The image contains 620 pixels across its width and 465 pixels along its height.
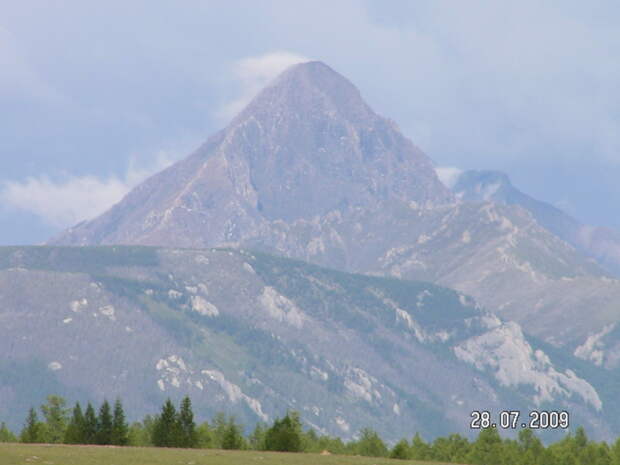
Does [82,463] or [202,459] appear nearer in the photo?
[82,463]

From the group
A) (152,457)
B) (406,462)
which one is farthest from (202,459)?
(406,462)

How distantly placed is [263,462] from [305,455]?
15.9m

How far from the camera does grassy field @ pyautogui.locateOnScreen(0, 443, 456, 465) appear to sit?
510 ft

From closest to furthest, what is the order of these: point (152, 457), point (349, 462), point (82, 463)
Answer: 1. point (82, 463)
2. point (152, 457)
3. point (349, 462)

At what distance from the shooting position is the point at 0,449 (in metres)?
160

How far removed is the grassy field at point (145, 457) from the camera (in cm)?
15550

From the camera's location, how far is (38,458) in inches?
6097

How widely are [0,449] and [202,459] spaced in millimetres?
25441

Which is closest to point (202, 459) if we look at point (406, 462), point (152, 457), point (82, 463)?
point (152, 457)

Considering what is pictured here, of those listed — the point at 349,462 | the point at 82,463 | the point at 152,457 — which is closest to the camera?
the point at 82,463

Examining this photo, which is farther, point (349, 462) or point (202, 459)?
point (349, 462)

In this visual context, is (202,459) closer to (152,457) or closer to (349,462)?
(152,457)

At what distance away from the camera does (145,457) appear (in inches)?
6486

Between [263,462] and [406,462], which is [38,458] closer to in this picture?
[263,462]
